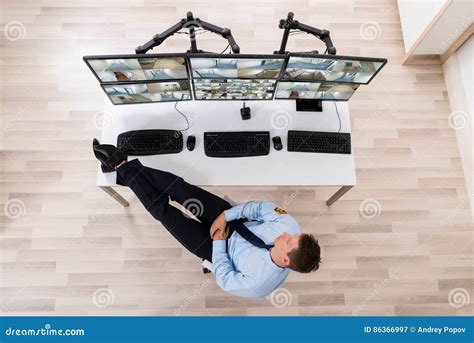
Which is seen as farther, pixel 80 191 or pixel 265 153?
pixel 80 191

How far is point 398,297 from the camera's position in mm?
3320

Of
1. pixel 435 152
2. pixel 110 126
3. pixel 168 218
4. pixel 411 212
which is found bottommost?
pixel 168 218

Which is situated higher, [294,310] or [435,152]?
[435,152]

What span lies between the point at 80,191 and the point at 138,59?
1636 millimetres

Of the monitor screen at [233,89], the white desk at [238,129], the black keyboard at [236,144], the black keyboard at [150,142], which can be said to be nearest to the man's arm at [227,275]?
the white desk at [238,129]

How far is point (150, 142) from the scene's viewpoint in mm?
2752

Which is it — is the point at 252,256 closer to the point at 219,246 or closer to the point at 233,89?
the point at 219,246

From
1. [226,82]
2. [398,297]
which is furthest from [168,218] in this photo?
[398,297]

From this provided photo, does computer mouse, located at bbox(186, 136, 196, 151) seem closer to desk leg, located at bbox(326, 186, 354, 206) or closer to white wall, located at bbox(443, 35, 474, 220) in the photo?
desk leg, located at bbox(326, 186, 354, 206)

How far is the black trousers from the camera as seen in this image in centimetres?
262

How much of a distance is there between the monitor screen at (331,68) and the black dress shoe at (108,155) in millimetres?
1226

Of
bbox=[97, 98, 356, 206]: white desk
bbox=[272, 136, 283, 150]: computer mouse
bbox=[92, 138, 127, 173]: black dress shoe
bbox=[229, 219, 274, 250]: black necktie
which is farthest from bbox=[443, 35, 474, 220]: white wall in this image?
bbox=[92, 138, 127, 173]: black dress shoe

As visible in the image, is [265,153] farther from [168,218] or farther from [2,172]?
[2,172]

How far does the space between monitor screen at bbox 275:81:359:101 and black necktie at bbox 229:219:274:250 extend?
961 mm
